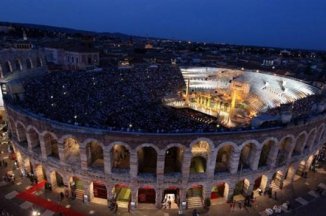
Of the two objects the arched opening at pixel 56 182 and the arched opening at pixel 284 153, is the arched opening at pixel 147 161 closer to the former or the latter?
the arched opening at pixel 56 182

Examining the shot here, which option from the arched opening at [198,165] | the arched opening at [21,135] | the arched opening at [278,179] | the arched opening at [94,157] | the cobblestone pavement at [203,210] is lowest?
the cobblestone pavement at [203,210]

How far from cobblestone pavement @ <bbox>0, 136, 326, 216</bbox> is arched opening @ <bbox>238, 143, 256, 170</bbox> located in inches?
211

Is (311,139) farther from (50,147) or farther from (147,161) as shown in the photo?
(50,147)

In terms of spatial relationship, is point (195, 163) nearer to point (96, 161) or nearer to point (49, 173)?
point (96, 161)

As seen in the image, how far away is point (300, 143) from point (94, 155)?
98.5 feet

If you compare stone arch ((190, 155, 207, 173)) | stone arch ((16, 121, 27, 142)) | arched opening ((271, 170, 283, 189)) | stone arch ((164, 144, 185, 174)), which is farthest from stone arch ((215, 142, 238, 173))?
stone arch ((16, 121, 27, 142))

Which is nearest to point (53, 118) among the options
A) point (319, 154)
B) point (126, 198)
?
point (126, 198)

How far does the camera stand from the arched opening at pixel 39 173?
38319 millimetres

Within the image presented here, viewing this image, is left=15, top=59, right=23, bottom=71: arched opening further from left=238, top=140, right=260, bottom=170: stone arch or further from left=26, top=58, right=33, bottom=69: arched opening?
left=238, top=140, right=260, bottom=170: stone arch

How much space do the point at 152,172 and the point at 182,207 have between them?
5.94 meters

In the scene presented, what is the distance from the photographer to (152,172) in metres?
35.4

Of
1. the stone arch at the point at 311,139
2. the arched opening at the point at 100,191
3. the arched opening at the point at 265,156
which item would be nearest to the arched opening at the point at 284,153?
the arched opening at the point at 265,156

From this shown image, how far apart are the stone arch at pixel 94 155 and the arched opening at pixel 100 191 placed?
2492 mm

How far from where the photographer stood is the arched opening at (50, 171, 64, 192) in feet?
122
